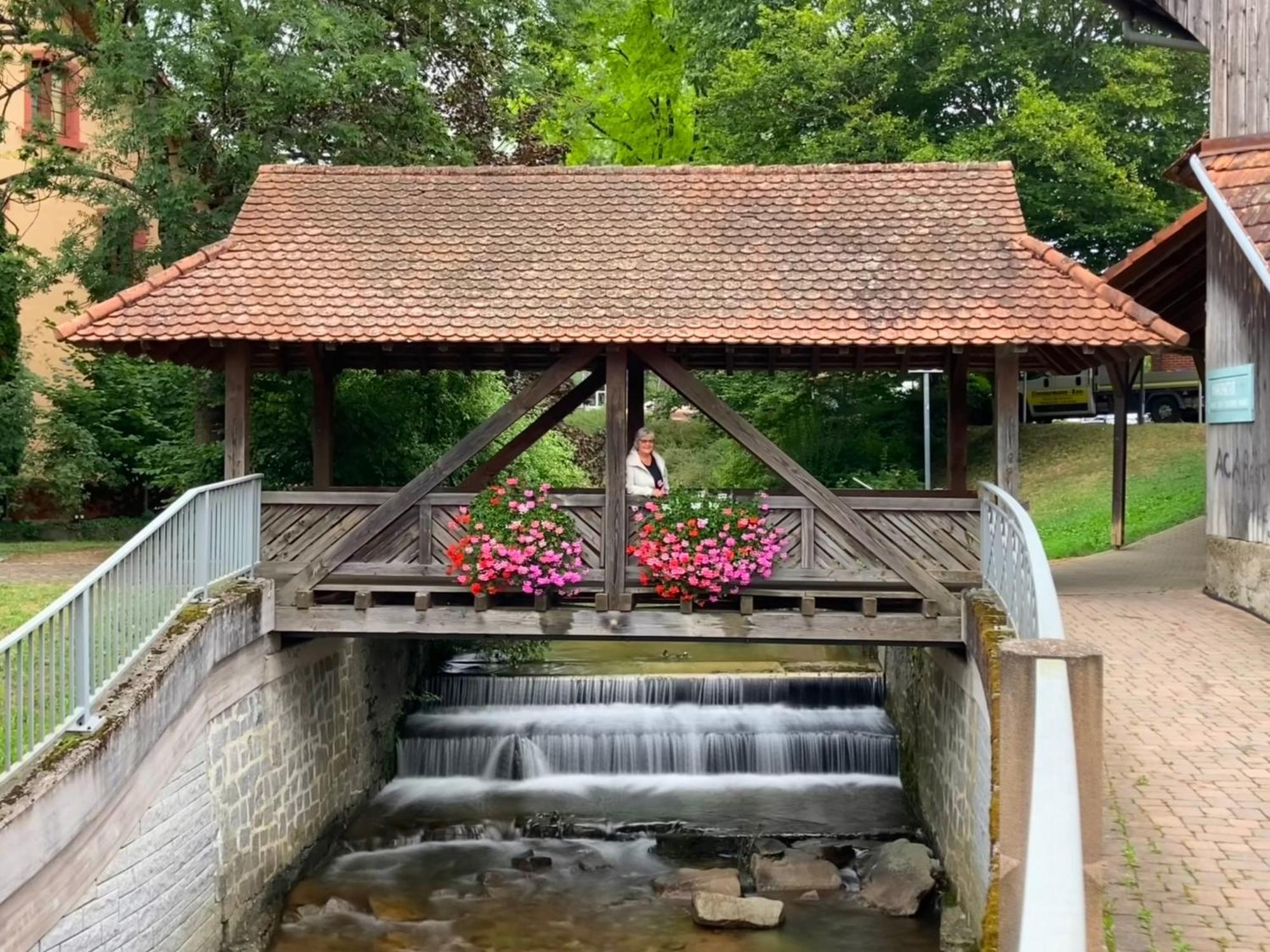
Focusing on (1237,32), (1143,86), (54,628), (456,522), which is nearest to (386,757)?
(456,522)

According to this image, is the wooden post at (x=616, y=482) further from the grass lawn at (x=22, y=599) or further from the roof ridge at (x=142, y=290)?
the grass lawn at (x=22, y=599)

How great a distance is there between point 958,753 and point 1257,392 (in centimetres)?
446

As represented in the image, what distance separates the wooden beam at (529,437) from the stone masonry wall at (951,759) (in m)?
4.13

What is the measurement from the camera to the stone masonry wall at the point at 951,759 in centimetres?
832

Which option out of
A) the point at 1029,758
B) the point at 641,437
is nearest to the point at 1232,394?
the point at 641,437

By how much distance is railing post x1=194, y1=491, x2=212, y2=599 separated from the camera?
883 cm

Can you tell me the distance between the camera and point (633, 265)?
34.6 ft

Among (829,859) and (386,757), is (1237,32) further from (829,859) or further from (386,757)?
(386,757)

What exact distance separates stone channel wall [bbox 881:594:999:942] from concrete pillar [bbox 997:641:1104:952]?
50.9 inches

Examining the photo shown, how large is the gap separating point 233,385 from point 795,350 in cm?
537

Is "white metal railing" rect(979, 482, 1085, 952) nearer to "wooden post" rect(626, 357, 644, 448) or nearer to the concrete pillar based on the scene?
the concrete pillar

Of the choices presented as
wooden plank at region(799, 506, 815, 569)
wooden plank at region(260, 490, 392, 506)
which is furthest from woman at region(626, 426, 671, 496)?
wooden plank at region(260, 490, 392, 506)

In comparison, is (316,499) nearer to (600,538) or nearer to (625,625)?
(600,538)

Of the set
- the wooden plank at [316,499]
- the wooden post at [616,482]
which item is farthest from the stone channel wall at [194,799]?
the wooden post at [616,482]
